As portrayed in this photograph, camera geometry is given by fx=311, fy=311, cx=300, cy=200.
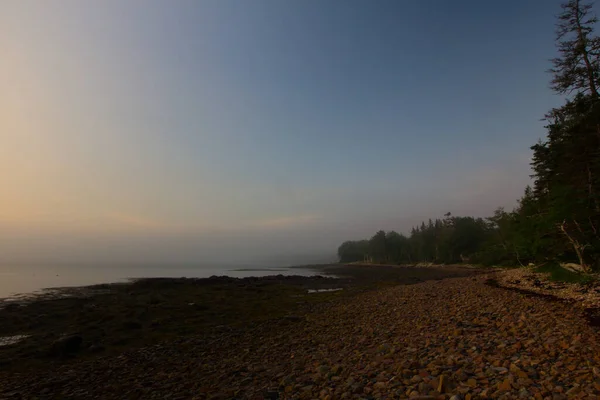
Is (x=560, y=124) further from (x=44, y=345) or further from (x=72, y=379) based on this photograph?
(x=44, y=345)

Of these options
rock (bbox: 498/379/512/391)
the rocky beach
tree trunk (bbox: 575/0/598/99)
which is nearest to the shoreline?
the rocky beach

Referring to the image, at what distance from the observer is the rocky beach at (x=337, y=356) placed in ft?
21.9

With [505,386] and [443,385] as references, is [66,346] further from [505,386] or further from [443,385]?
[505,386]

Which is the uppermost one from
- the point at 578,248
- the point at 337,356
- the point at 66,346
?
the point at 578,248

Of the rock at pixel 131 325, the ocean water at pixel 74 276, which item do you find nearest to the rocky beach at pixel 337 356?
the rock at pixel 131 325

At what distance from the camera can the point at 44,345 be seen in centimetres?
1686

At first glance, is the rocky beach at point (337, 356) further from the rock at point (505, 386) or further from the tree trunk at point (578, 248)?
the tree trunk at point (578, 248)

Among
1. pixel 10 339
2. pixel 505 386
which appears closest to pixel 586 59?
pixel 505 386

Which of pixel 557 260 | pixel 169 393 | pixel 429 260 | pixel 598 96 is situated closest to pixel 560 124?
pixel 598 96

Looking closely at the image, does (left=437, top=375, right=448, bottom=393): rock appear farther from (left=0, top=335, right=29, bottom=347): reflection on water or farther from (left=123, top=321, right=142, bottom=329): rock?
(left=0, top=335, right=29, bottom=347): reflection on water

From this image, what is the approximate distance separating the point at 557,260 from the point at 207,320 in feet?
102

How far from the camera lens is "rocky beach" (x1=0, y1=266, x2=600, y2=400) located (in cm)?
667

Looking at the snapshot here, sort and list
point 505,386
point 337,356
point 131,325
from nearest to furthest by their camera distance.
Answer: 1. point 505,386
2. point 337,356
3. point 131,325

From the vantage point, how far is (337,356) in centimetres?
1024
